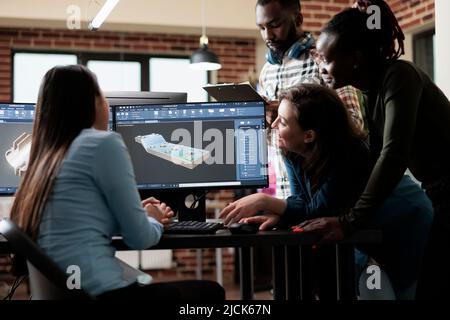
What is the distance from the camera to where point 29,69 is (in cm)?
622

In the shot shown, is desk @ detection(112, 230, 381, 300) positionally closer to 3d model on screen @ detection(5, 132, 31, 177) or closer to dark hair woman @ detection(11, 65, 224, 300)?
dark hair woman @ detection(11, 65, 224, 300)

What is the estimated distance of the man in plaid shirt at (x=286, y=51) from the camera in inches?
108

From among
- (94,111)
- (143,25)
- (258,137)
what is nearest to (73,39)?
(143,25)

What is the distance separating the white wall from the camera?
2.76 metres

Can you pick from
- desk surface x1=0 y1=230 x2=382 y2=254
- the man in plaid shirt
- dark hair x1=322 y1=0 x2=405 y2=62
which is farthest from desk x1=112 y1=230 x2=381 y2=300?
the man in plaid shirt

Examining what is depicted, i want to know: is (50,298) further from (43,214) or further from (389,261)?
(389,261)

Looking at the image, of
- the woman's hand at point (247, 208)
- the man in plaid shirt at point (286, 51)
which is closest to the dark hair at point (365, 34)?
the woman's hand at point (247, 208)

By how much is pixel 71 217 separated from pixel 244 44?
5.40 m

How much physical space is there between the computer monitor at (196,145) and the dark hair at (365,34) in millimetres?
464

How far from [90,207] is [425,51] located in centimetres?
506

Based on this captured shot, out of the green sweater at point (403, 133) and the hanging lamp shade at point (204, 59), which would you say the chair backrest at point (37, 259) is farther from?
the hanging lamp shade at point (204, 59)

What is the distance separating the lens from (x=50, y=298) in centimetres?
142

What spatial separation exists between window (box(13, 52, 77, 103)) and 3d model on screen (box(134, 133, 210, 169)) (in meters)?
4.23
